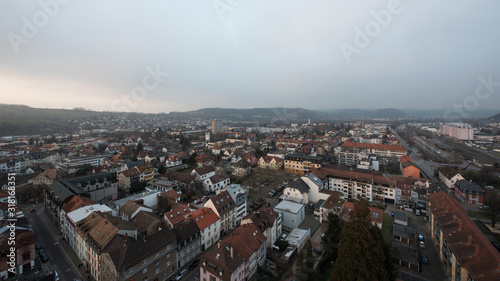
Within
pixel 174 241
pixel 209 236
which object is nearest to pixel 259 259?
pixel 209 236

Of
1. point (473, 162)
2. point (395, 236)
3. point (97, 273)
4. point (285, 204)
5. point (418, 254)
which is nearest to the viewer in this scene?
point (97, 273)

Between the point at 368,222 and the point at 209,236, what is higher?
the point at 368,222

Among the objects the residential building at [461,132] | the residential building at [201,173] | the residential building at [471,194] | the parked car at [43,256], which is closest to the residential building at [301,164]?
the residential building at [201,173]

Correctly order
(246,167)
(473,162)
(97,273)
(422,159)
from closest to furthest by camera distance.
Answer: (97,273) < (246,167) < (473,162) < (422,159)

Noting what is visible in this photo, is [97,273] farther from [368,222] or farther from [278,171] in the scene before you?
[278,171]

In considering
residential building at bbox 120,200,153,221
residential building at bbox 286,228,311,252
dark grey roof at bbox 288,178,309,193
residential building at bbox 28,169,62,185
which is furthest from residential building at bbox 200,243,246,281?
residential building at bbox 28,169,62,185

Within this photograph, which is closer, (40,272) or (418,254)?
(40,272)
